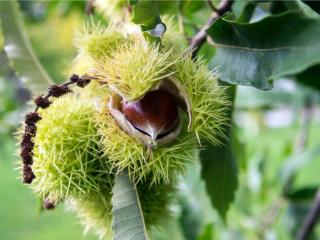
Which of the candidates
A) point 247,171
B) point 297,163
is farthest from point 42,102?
point 247,171

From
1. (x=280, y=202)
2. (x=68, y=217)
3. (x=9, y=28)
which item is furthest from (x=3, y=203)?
(x=9, y=28)

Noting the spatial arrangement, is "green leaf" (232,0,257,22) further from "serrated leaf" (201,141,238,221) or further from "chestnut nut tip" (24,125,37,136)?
"chestnut nut tip" (24,125,37,136)

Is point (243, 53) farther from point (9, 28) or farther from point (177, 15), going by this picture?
point (9, 28)

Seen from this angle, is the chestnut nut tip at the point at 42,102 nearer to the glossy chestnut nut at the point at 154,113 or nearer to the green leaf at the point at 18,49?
the glossy chestnut nut at the point at 154,113

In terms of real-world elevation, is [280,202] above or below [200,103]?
below

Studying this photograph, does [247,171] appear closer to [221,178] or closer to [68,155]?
[221,178]

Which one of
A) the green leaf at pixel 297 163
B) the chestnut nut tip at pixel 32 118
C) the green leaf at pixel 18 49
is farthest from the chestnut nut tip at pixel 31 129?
the green leaf at pixel 297 163

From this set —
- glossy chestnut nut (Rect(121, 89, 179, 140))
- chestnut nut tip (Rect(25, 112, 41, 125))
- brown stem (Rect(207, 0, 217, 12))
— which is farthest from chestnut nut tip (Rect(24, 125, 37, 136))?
brown stem (Rect(207, 0, 217, 12))
